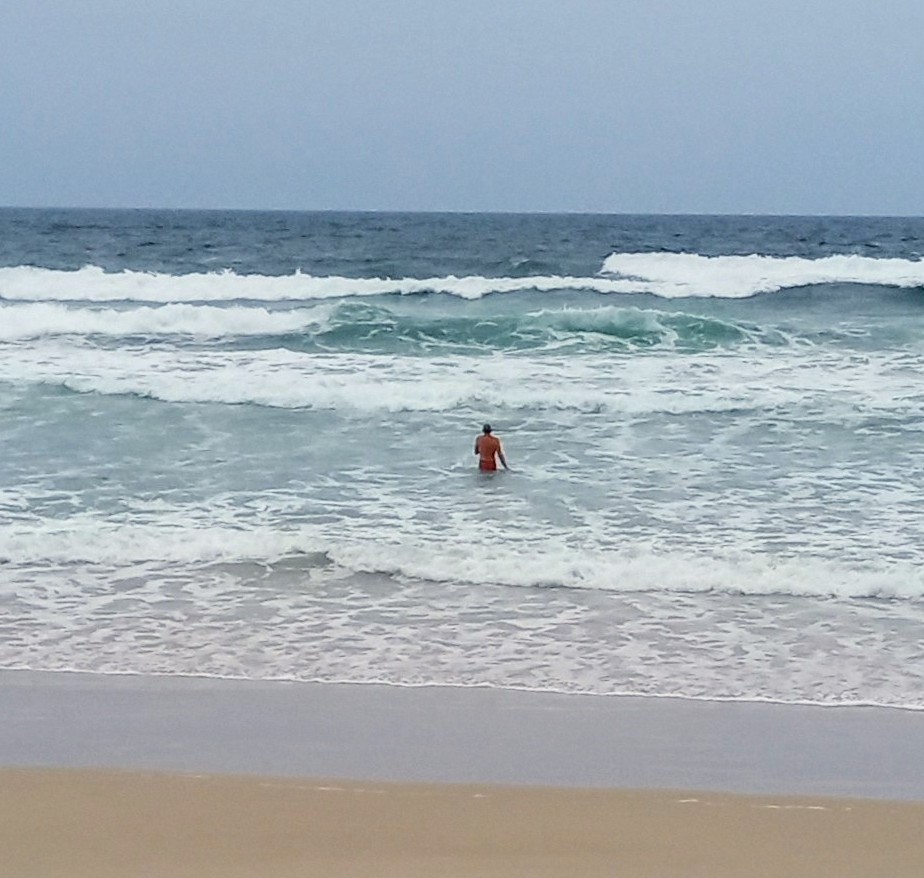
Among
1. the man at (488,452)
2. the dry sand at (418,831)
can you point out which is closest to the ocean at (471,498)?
the man at (488,452)

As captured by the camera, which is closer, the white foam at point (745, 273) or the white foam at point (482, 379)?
the white foam at point (482, 379)

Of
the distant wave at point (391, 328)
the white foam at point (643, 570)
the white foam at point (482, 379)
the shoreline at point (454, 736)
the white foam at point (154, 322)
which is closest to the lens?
the shoreline at point (454, 736)

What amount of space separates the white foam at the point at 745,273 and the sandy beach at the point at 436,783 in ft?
70.2

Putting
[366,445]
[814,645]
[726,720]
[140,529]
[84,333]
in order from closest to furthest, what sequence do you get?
[726,720]
[814,645]
[140,529]
[366,445]
[84,333]

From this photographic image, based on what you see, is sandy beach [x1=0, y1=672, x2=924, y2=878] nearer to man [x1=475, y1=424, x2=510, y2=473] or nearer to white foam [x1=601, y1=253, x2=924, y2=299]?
man [x1=475, y1=424, x2=510, y2=473]

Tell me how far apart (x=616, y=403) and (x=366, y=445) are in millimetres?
3232

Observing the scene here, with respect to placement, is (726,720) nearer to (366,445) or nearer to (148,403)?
(366,445)

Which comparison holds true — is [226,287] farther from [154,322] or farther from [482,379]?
[482,379]

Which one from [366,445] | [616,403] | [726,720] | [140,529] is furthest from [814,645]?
[616,403]

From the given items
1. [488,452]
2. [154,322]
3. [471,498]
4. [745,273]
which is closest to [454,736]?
[471,498]

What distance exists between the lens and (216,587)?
7.84m

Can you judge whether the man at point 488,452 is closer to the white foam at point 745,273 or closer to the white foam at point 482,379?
the white foam at point 482,379

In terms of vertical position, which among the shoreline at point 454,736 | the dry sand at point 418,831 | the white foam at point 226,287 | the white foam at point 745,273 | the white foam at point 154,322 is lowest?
the shoreline at point 454,736

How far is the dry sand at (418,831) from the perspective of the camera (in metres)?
3.99
